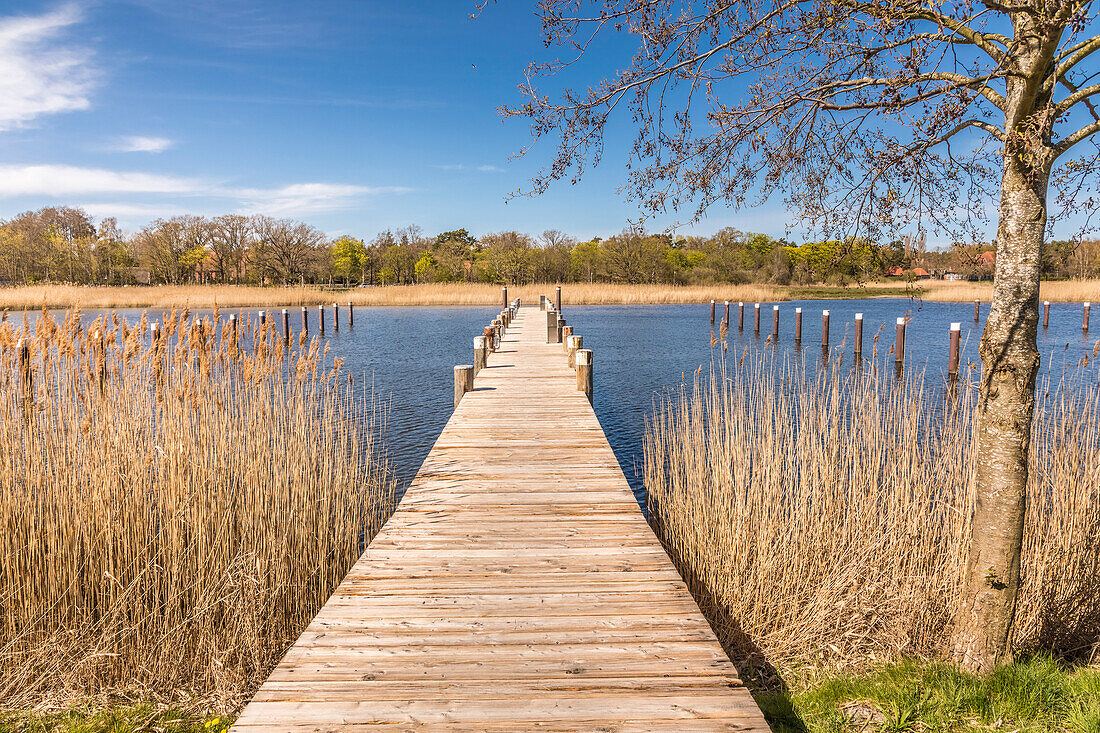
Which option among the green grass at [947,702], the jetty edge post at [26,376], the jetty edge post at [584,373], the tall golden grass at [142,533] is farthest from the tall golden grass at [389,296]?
the green grass at [947,702]

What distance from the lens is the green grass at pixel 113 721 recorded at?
297cm

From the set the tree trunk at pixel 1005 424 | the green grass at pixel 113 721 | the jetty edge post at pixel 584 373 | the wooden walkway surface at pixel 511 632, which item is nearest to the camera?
the wooden walkway surface at pixel 511 632

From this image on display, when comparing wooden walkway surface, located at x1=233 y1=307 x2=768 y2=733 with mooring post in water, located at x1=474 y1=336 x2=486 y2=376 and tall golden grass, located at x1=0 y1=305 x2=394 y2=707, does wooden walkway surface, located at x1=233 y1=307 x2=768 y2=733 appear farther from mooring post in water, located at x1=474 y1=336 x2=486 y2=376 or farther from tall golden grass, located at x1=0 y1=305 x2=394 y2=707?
mooring post in water, located at x1=474 y1=336 x2=486 y2=376

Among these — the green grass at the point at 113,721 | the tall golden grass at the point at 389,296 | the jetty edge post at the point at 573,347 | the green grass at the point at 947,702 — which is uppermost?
the tall golden grass at the point at 389,296

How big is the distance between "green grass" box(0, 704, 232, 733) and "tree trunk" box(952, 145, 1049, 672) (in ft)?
11.7

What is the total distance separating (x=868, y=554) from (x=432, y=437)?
6680 mm

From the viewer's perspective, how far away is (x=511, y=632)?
278 cm

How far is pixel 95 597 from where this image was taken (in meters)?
3.59

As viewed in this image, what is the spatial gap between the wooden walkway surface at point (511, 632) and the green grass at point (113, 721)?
0.90m

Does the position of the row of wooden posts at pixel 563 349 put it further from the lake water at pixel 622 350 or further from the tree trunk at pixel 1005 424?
the tree trunk at pixel 1005 424

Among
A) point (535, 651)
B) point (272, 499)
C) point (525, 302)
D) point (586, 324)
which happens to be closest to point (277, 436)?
point (272, 499)

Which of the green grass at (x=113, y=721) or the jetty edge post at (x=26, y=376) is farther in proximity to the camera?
the jetty edge post at (x=26, y=376)

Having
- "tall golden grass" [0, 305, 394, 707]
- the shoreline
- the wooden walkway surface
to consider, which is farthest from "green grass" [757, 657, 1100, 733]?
the shoreline

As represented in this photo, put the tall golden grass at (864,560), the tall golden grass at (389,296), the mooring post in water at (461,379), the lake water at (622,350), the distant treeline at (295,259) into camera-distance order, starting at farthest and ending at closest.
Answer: the distant treeline at (295,259)
the tall golden grass at (389,296)
the lake water at (622,350)
the mooring post in water at (461,379)
the tall golden grass at (864,560)
